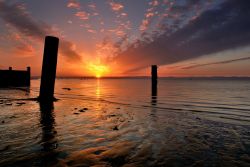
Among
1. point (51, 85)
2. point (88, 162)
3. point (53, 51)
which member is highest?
point (53, 51)

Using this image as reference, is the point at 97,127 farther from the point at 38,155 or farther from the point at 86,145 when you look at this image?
the point at 38,155

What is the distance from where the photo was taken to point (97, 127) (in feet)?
18.3

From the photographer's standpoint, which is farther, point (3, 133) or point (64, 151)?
point (3, 133)

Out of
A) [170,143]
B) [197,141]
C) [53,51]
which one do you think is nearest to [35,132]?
[170,143]

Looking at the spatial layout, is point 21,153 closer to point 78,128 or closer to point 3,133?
A: point 3,133

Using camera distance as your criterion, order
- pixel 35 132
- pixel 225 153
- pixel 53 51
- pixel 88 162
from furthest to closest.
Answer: pixel 53 51
pixel 35 132
pixel 225 153
pixel 88 162

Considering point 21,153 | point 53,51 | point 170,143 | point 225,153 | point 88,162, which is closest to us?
point 88,162

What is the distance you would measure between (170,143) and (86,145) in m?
2.05

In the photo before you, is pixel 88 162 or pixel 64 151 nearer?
pixel 88 162

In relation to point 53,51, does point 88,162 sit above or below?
below

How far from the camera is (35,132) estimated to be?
15.4ft

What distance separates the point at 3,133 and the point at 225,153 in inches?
213

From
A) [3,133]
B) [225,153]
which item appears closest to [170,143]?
[225,153]

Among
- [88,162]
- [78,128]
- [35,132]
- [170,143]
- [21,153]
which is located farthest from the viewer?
[78,128]
